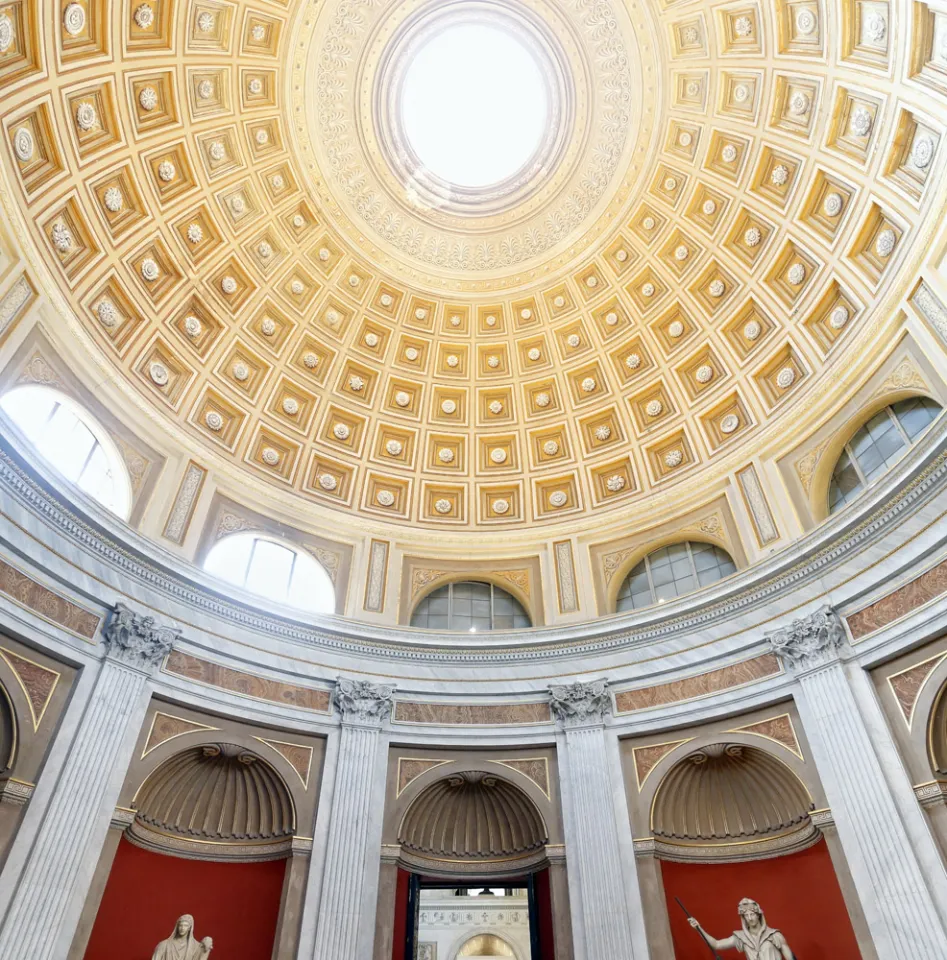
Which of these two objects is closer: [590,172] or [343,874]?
[343,874]

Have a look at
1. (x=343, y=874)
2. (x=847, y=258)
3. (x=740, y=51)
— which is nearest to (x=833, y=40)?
(x=740, y=51)

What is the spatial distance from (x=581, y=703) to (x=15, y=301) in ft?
45.4

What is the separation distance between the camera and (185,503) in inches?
619

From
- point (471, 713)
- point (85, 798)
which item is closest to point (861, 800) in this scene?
point (471, 713)

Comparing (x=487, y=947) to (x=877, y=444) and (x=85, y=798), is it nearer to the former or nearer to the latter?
(x=85, y=798)

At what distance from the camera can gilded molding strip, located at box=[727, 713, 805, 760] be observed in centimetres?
1272

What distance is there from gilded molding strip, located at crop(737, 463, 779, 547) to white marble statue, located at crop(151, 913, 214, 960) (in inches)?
529

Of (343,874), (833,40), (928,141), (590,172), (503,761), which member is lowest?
(343,874)

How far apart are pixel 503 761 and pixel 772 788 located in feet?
18.0

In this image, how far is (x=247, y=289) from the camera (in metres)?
18.0

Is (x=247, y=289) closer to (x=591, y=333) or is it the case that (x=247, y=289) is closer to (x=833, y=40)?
(x=591, y=333)

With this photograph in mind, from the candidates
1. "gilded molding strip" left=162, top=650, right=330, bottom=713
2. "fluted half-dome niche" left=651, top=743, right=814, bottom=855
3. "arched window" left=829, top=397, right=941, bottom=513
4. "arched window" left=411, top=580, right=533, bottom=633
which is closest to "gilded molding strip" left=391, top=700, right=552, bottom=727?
"gilded molding strip" left=162, top=650, right=330, bottom=713

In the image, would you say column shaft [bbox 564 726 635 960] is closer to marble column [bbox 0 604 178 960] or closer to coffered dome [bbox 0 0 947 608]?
coffered dome [bbox 0 0 947 608]

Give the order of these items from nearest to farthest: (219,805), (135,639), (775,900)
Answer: (775,900)
(135,639)
(219,805)
